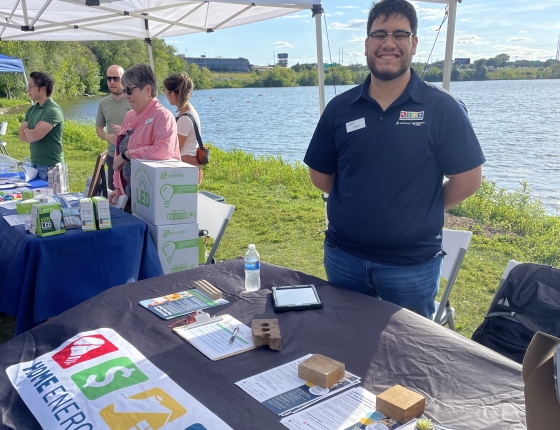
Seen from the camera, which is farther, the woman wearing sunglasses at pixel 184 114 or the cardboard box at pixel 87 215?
the woman wearing sunglasses at pixel 184 114

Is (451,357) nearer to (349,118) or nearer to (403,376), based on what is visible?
(403,376)

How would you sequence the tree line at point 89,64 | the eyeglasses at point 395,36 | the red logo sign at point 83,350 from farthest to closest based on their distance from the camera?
the tree line at point 89,64 → the eyeglasses at point 395,36 → the red logo sign at point 83,350

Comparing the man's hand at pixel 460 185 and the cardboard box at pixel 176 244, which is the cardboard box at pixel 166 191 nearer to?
the cardboard box at pixel 176 244

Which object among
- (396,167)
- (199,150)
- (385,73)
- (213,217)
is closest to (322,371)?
(396,167)

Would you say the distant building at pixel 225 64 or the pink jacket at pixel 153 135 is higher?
the distant building at pixel 225 64

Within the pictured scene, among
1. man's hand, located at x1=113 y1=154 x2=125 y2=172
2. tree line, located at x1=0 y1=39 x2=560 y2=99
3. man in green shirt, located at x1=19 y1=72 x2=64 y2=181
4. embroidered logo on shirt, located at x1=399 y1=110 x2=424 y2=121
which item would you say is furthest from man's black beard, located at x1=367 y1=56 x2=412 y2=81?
tree line, located at x1=0 y1=39 x2=560 y2=99

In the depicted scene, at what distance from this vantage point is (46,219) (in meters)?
2.37

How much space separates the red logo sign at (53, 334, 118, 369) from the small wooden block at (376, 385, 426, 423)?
70 centimetres

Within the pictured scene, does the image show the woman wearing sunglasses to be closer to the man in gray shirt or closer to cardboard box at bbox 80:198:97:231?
the man in gray shirt

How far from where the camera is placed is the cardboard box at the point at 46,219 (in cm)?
235

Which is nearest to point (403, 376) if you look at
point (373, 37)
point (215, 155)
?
point (373, 37)

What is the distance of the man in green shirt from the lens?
381 cm

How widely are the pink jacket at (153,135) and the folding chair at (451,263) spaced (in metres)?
1.75

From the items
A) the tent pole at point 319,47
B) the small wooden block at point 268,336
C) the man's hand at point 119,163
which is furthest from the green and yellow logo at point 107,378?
the tent pole at point 319,47
